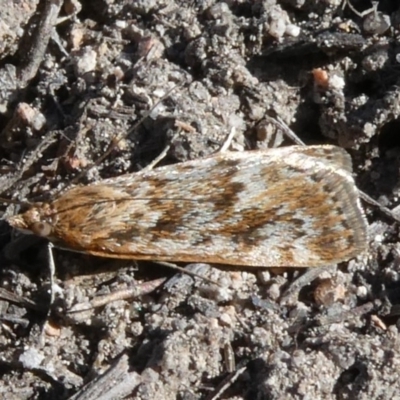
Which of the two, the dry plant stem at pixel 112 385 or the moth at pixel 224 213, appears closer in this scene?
the dry plant stem at pixel 112 385

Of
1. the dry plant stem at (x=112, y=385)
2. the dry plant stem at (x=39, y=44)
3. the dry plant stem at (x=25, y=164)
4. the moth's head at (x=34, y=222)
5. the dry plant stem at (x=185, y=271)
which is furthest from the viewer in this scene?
the dry plant stem at (x=39, y=44)

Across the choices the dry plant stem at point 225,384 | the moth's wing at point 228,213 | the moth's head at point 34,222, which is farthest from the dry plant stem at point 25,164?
the dry plant stem at point 225,384

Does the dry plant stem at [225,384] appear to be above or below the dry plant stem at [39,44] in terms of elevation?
below

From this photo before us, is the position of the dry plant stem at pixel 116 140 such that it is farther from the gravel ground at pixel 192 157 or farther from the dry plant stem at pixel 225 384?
the dry plant stem at pixel 225 384

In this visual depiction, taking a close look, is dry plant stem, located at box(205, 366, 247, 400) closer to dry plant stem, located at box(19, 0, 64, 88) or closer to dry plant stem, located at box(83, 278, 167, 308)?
dry plant stem, located at box(83, 278, 167, 308)

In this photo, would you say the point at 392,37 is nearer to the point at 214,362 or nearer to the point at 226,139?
the point at 226,139

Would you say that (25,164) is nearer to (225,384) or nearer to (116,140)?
(116,140)

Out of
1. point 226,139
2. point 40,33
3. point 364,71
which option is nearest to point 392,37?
point 364,71
